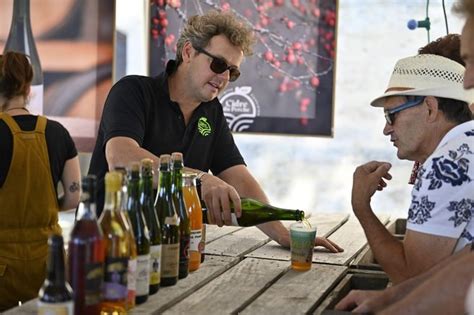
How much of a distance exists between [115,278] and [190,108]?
1.58 meters

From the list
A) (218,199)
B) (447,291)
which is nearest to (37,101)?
(218,199)

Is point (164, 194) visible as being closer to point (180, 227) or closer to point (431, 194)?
point (180, 227)

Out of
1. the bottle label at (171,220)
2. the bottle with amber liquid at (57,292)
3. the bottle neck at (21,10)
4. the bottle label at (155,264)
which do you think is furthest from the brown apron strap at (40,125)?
the bottle neck at (21,10)

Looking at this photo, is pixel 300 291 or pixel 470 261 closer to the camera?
pixel 470 261

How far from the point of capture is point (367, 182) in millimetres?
2283

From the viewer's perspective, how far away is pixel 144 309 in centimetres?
167

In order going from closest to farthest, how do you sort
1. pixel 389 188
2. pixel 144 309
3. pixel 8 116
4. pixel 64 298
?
1. pixel 64 298
2. pixel 144 309
3. pixel 8 116
4. pixel 389 188

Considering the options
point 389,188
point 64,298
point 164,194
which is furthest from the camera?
point 389,188

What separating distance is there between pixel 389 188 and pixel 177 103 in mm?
2116

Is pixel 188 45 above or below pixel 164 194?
above

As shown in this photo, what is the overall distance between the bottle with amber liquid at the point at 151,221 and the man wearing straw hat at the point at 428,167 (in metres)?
0.68

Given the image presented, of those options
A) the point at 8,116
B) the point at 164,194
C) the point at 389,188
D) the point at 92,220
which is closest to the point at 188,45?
the point at 8,116

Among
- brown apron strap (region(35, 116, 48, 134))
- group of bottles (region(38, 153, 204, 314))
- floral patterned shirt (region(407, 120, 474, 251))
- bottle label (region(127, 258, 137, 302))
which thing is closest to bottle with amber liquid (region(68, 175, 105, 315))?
group of bottles (region(38, 153, 204, 314))

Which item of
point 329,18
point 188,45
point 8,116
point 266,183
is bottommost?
point 266,183
